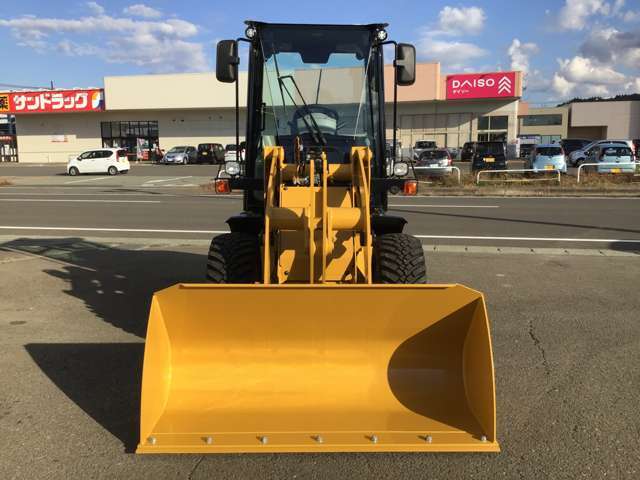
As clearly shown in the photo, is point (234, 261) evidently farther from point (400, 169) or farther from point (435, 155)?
point (435, 155)

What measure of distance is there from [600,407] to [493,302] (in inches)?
102

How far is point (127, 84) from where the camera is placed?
177 ft

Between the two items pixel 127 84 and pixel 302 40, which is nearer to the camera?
pixel 302 40

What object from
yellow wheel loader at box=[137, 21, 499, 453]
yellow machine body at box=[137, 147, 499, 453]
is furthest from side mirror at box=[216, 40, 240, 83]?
yellow machine body at box=[137, 147, 499, 453]

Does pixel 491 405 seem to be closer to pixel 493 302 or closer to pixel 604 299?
pixel 493 302

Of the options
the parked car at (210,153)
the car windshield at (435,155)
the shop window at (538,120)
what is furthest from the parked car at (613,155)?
the shop window at (538,120)

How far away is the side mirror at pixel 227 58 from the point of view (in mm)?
5051

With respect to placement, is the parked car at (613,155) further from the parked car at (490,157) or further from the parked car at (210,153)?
the parked car at (210,153)

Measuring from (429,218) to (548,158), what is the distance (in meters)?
14.4

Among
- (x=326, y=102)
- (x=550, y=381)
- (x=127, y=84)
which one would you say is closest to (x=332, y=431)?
(x=550, y=381)

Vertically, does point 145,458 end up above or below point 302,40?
below

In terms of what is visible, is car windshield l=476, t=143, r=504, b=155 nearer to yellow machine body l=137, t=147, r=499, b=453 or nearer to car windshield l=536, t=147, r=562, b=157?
car windshield l=536, t=147, r=562, b=157

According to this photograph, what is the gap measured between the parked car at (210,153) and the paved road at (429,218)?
2781 cm

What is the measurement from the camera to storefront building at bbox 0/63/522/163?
5009 cm
